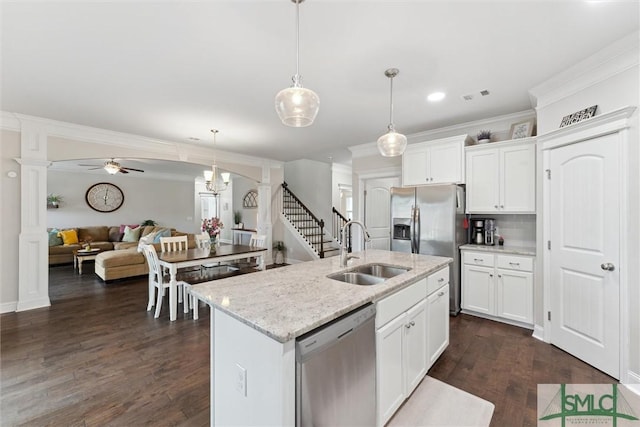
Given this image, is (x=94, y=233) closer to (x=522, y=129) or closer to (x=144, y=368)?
(x=144, y=368)

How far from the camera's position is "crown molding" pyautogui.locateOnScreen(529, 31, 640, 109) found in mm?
2121

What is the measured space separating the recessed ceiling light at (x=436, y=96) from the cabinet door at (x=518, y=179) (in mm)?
1102

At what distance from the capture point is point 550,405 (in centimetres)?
193

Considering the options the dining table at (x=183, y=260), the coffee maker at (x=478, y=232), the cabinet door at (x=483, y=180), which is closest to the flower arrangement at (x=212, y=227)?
the dining table at (x=183, y=260)

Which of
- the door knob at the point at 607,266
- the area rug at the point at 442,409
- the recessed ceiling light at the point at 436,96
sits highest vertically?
the recessed ceiling light at the point at 436,96

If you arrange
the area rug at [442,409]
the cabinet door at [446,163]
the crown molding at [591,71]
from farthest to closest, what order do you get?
the cabinet door at [446,163] < the crown molding at [591,71] < the area rug at [442,409]

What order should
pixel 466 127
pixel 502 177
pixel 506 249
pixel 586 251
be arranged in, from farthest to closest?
pixel 466 127
pixel 502 177
pixel 506 249
pixel 586 251

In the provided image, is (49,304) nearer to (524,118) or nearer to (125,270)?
(125,270)

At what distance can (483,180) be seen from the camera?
A: 360cm

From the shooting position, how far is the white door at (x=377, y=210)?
537cm

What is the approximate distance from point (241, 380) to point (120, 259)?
5.35 metres

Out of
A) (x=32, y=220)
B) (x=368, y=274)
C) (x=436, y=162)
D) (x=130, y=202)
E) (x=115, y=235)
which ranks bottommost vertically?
(x=115, y=235)

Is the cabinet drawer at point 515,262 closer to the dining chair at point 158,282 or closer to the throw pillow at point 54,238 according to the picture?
the dining chair at point 158,282

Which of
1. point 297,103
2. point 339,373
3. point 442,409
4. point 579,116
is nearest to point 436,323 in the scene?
point 442,409
